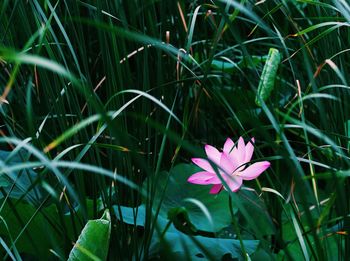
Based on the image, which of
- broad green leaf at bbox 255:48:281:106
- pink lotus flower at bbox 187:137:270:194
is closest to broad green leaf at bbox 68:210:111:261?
pink lotus flower at bbox 187:137:270:194

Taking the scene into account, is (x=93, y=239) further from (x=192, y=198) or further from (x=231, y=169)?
(x=192, y=198)

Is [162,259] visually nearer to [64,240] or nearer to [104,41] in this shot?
[64,240]

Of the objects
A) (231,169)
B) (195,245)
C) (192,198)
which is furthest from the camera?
(192,198)

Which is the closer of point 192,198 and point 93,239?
point 93,239

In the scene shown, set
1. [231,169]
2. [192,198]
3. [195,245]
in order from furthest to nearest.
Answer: [192,198] < [195,245] < [231,169]

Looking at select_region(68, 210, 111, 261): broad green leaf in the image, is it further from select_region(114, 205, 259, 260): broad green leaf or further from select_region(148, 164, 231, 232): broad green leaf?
select_region(148, 164, 231, 232): broad green leaf

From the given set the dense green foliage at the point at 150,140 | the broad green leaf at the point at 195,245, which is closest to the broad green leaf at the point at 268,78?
the dense green foliage at the point at 150,140

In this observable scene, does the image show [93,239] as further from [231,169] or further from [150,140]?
[150,140]

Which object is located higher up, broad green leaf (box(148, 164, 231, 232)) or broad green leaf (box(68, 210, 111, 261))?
broad green leaf (box(68, 210, 111, 261))

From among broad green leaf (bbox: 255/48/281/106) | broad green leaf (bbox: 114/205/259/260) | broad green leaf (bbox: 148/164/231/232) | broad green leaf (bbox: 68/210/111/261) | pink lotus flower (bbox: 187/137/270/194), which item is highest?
broad green leaf (bbox: 255/48/281/106)

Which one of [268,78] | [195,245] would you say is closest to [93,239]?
[195,245]

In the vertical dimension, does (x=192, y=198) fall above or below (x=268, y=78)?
below

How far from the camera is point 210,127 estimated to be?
1.50 metres

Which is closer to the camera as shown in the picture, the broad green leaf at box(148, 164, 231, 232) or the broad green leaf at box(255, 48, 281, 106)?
the broad green leaf at box(255, 48, 281, 106)
